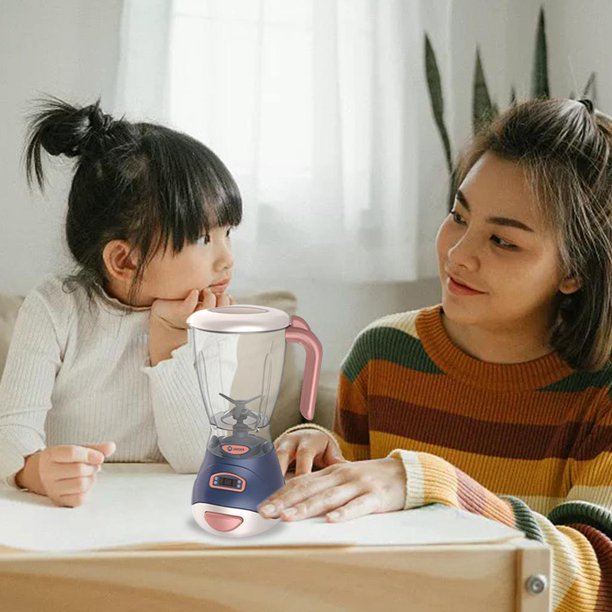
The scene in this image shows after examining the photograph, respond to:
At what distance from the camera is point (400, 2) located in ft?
7.83

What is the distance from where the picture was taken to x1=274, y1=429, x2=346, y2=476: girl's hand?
1018 mm

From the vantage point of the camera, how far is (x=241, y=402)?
2.84 feet

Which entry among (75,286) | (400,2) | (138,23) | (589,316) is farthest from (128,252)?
(400,2)

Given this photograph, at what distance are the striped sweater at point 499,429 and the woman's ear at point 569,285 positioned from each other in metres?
0.09

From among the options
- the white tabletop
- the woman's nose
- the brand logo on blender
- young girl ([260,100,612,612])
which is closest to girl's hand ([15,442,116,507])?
the white tabletop

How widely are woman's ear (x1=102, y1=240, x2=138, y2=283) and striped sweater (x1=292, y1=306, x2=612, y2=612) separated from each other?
374mm

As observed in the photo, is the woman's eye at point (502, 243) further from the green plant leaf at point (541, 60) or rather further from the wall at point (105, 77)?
the green plant leaf at point (541, 60)

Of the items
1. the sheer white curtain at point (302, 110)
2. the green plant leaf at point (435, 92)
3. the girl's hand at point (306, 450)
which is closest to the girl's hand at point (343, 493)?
the girl's hand at point (306, 450)

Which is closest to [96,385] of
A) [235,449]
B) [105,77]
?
[235,449]

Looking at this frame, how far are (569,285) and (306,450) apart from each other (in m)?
0.42

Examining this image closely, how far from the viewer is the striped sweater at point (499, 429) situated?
0.93m

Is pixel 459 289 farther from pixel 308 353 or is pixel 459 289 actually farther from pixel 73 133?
pixel 73 133

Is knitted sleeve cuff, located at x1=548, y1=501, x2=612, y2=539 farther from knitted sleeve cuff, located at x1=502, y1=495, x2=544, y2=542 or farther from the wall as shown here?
the wall

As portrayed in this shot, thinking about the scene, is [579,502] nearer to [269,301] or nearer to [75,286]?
[75,286]
